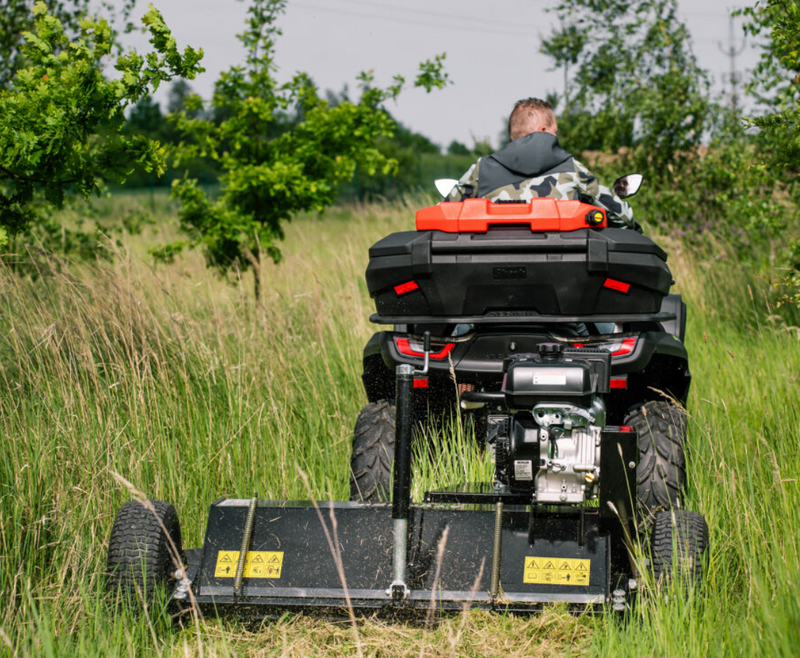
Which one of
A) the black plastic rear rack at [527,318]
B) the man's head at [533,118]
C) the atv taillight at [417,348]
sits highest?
the man's head at [533,118]

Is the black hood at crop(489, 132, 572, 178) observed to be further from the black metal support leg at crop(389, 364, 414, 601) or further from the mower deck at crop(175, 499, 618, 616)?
the mower deck at crop(175, 499, 618, 616)

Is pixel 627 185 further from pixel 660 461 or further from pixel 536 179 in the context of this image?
pixel 660 461

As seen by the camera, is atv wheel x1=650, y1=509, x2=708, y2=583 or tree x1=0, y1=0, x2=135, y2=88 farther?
tree x1=0, y1=0, x2=135, y2=88

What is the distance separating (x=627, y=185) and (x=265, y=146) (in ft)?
13.3

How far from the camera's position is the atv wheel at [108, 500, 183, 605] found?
8.68ft

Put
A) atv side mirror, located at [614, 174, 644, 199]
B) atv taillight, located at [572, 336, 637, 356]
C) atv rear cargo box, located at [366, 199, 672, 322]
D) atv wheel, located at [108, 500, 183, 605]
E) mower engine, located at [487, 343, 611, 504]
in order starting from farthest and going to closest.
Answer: atv side mirror, located at [614, 174, 644, 199]
atv taillight, located at [572, 336, 637, 356]
atv rear cargo box, located at [366, 199, 672, 322]
atv wheel, located at [108, 500, 183, 605]
mower engine, located at [487, 343, 611, 504]

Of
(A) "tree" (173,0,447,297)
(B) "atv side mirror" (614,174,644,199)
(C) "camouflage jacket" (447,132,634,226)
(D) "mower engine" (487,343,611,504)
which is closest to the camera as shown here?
(D) "mower engine" (487,343,611,504)

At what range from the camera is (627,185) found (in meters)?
3.31

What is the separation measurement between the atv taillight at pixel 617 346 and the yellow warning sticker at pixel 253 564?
1.26m

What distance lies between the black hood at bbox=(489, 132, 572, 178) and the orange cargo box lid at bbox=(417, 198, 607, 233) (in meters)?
0.53

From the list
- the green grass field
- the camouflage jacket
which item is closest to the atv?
the green grass field

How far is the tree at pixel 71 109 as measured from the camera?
3342 mm

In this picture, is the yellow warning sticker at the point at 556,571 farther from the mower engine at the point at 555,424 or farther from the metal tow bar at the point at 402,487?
the metal tow bar at the point at 402,487

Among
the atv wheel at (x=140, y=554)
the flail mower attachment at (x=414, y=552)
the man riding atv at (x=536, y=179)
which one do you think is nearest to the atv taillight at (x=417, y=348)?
the flail mower attachment at (x=414, y=552)
